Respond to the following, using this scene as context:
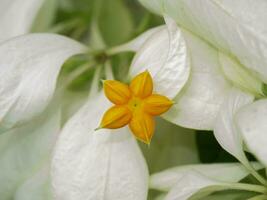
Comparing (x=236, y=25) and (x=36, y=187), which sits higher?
(x=236, y=25)

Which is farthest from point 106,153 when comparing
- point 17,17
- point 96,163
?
point 17,17

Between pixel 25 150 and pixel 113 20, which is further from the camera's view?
pixel 113 20

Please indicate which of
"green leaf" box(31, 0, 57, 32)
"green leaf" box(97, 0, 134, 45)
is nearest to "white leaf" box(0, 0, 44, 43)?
"green leaf" box(31, 0, 57, 32)

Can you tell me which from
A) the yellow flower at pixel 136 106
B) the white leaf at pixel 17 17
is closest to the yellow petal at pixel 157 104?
the yellow flower at pixel 136 106

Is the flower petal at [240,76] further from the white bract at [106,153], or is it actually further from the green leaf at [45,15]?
the green leaf at [45,15]

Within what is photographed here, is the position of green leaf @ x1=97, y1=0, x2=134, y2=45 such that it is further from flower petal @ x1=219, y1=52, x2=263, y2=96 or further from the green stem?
flower petal @ x1=219, y1=52, x2=263, y2=96

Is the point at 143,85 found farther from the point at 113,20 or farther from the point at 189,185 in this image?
the point at 113,20
